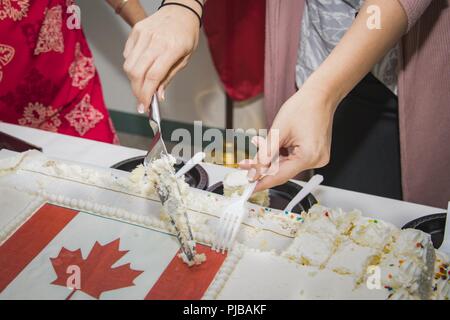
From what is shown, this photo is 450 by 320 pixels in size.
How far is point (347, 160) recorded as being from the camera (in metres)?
1.46

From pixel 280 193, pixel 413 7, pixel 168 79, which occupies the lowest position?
pixel 280 193

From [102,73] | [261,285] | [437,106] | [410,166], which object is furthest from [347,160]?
[102,73]

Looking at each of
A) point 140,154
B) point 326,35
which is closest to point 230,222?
point 140,154

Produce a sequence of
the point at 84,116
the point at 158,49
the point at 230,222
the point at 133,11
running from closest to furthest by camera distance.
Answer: the point at 230,222 → the point at 158,49 → the point at 133,11 → the point at 84,116

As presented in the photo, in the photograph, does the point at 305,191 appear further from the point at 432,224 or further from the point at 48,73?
the point at 48,73

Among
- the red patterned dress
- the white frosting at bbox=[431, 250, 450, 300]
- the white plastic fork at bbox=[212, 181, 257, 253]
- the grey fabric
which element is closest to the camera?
the white frosting at bbox=[431, 250, 450, 300]

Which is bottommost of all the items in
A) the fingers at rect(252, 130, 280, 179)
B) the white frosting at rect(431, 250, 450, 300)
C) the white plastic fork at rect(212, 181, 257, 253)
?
the white frosting at rect(431, 250, 450, 300)

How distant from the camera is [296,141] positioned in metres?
0.84

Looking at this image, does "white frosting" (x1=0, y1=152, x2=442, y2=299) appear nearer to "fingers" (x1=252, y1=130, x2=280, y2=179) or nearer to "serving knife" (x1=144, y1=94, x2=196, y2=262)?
"serving knife" (x1=144, y1=94, x2=196, y2=262)

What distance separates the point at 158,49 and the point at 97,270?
0.46 meters

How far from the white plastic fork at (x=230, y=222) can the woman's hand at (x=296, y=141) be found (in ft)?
0.11

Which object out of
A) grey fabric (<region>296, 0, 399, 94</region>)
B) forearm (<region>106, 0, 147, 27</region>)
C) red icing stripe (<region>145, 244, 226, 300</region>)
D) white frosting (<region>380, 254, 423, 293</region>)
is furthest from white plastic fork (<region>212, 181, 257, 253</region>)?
forearm (<region>106, 0, 147, 27</region>)

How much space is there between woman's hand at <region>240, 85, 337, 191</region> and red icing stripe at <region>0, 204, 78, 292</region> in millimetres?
387

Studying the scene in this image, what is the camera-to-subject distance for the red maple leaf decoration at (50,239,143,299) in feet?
2.62
